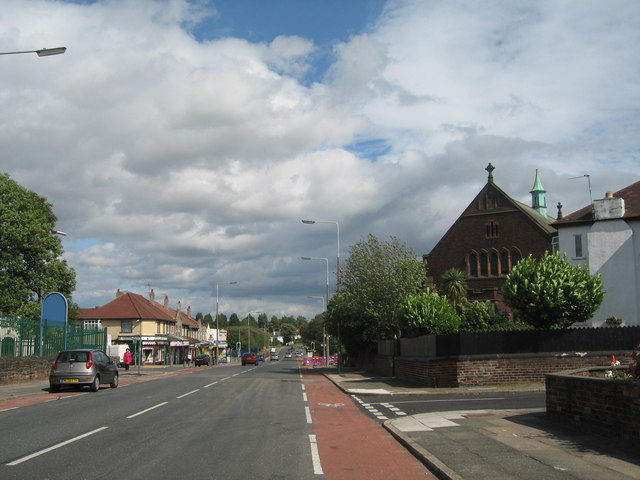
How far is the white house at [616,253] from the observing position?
A: 126ft

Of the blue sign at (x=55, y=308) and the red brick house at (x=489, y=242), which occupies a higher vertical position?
the red brick house at (x=489, y=242)

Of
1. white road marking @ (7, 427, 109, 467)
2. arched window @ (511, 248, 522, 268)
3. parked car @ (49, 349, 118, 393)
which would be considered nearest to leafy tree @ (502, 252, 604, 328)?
parked car @ (49, 349, 118, 393)

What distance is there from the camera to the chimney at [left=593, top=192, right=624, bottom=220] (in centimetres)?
3884

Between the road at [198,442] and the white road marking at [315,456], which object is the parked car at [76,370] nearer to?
the road at [198,442]

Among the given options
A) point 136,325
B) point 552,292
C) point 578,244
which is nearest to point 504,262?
point 578,244

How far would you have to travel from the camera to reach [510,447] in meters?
9.66

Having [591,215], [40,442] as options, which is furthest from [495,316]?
[40,442]

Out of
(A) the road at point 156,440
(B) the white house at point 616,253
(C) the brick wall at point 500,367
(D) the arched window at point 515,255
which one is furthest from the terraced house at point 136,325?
(A) the road at point 156,440

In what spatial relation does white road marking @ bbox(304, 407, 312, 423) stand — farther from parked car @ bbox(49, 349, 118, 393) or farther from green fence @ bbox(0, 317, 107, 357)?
green fence @ bbox(0, 317, 107, 357)

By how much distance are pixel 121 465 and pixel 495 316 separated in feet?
123

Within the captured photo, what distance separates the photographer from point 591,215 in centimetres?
4075

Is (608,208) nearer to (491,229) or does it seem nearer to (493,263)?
(493,263)

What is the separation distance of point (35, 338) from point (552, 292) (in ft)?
77.0

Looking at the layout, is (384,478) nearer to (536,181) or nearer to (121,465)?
(121,465)
